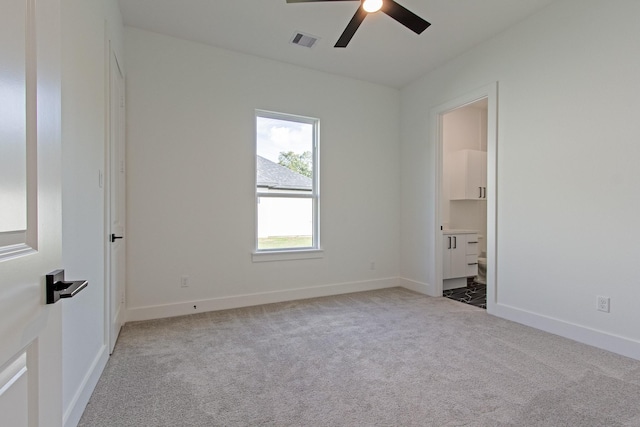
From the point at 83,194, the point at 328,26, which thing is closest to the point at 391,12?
the point at 328,26

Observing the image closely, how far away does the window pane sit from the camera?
3.98 metres

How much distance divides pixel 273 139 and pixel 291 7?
1498mm

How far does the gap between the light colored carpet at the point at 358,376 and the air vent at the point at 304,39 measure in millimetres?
3002

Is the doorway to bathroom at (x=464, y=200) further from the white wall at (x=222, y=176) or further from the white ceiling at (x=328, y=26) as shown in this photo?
the white ceiling at (x=328, y=26)

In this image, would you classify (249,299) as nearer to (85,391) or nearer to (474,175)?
(85,391)

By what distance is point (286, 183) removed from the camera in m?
4.12

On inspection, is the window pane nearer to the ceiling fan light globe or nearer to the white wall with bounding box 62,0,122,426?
the white wall with bounding box 62,0,122,426

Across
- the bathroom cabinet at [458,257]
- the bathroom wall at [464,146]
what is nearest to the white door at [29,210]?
the bathroom cabinet at [458,257]

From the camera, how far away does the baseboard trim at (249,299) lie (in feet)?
10.8

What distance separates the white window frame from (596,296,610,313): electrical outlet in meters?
2.81

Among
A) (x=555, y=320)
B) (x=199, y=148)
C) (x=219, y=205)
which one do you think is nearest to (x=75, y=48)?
(x=199, y=148)

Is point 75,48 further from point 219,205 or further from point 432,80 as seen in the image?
point 432,80

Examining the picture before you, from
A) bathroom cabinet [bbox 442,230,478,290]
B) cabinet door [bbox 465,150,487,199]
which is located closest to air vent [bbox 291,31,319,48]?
bathroom cabinet [bbox 442,230,478,290]

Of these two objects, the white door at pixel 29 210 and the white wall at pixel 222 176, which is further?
the white wall at pixel 222 176
